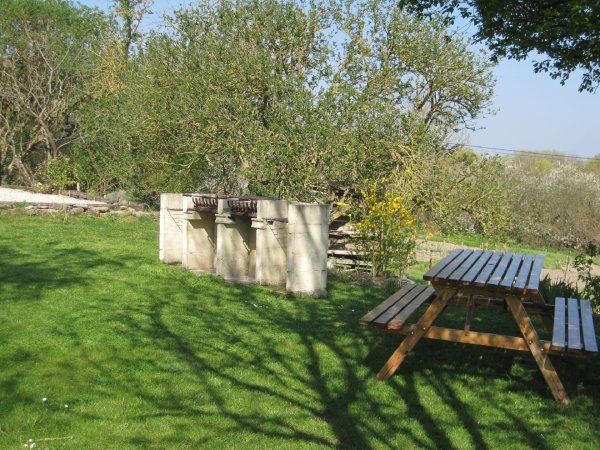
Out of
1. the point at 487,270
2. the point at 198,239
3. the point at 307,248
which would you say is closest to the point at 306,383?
the point at 487,270

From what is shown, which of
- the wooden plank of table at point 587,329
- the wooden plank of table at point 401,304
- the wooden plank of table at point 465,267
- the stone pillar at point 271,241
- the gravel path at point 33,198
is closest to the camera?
the wooden plank of table at point 587,329

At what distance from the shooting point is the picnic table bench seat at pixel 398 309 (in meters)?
5.14

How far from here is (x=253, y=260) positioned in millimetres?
9852

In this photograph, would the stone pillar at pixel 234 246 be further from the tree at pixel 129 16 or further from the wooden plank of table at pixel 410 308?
the tree at pixel 129 16

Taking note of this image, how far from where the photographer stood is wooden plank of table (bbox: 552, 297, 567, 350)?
15.4 feet

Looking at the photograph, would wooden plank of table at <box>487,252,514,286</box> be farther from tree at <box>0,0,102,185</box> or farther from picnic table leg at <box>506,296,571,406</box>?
tree at <box>0,0,102,185</box>

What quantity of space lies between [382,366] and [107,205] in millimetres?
14094

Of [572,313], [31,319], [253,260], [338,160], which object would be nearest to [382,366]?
[572,313]

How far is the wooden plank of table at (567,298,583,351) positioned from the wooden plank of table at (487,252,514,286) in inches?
25.0

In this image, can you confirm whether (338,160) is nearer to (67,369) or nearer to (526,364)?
(526,364)

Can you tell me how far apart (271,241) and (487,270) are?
3.96m

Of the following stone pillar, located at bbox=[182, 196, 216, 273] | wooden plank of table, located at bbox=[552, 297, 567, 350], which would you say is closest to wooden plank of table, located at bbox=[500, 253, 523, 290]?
wooden plank of table, located at bbox=[552, 297, 567, 350]

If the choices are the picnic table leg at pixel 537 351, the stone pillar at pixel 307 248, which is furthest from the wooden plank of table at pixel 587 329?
the stone pillar at pixel 307 248

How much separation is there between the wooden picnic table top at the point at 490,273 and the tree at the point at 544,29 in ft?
6.88
